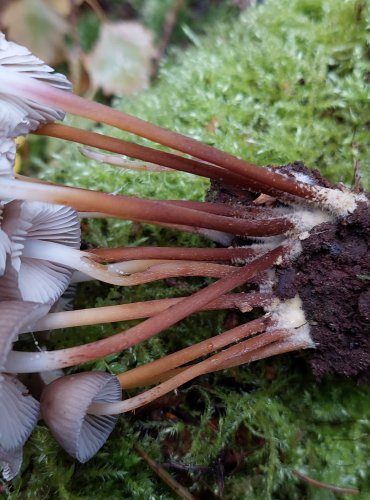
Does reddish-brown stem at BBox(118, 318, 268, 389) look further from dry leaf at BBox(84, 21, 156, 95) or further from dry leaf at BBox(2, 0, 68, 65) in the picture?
dry leaf at BBox(2, 0, 68, 65)

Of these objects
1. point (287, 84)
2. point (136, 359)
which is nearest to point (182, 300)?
point (136, 359)

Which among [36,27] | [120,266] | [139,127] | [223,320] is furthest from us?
[36,27]

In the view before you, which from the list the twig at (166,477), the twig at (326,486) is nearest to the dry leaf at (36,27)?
the twig at (166,477)

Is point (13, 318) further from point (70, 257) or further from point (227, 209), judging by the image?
point (227, 209)

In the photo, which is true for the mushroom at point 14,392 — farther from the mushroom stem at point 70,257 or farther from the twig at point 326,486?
the twig at point 326,486

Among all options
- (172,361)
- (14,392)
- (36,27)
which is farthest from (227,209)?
(36,27)

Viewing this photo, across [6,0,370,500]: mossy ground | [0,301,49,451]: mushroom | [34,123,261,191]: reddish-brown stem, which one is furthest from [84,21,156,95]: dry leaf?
[0,301,49,451]: mushroom

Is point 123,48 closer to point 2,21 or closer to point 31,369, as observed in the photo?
point 2,21
